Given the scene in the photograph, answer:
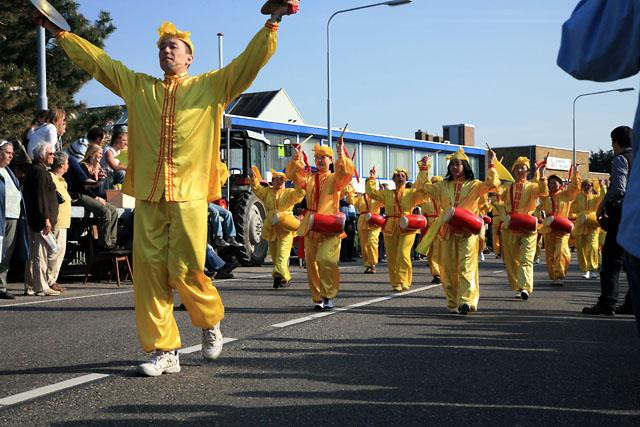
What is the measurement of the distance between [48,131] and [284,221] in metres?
3.83

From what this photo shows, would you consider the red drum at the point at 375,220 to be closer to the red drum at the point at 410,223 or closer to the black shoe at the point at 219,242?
the red drum at the point at 410,223

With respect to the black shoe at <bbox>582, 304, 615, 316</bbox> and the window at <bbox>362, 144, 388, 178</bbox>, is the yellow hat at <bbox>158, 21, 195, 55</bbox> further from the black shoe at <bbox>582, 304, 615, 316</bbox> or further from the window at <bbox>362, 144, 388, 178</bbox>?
the window at <bbox>362, 144, 388, 178</bbox>

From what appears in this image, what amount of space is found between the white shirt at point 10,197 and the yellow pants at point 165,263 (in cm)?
549

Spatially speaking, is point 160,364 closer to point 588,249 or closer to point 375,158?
point 588,249

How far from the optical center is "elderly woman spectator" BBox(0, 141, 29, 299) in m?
9.93

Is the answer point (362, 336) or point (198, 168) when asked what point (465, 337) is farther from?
point (198, 168)

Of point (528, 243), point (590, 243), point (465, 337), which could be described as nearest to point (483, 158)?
point (590, 243)

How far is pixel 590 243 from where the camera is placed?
51.3 feet

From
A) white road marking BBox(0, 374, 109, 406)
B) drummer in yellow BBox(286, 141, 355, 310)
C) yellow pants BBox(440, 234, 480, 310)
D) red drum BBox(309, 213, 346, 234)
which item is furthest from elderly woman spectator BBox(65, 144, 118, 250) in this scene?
white road marking BBox(0, 374, 109, 406)

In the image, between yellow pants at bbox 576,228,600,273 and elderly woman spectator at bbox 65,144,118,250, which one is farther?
yellow pants at bbox 576,228,600,273

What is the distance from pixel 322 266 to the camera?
30.2ft

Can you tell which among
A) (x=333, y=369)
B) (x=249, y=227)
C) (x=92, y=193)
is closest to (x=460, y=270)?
(x=333, y=369)

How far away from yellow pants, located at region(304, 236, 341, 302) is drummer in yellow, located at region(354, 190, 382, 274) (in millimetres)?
6859

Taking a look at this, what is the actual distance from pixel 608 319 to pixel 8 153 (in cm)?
731
